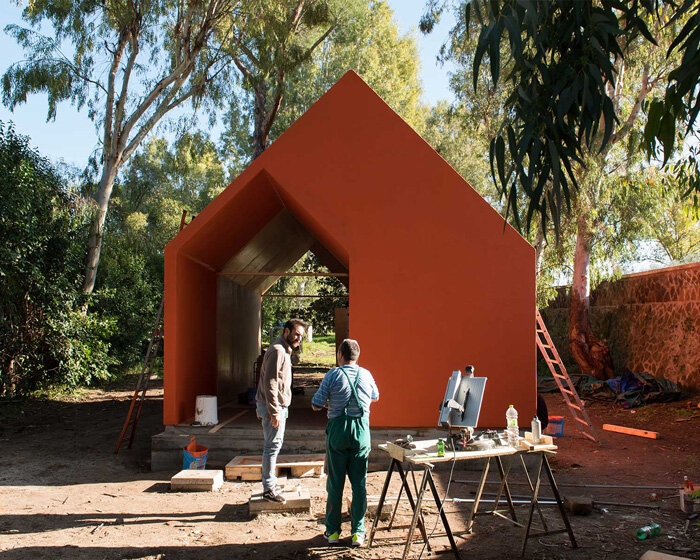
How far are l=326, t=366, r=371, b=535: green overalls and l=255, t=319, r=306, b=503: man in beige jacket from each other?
983 millimetres

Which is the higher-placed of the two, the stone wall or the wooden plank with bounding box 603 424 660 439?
the stone wall

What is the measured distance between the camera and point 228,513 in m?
6.04

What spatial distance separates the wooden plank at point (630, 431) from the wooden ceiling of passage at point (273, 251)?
632 centimetres

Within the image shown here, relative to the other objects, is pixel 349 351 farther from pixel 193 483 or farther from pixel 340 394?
pixel 193 483

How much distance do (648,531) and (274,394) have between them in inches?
140

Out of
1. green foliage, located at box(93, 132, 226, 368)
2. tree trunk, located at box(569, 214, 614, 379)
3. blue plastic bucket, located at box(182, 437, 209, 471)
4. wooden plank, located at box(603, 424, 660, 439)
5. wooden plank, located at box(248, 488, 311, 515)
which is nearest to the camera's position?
wooden plank, located at box(248, 488, 311, 515)

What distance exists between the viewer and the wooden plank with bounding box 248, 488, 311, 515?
5.95m

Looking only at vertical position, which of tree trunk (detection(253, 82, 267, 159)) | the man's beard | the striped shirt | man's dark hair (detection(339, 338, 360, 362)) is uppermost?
tree trunk (detection(253, 82, 267, 159))

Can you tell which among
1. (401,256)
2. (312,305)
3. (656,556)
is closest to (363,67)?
(312,305)

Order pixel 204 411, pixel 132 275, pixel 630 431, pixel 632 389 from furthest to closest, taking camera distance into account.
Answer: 1. pixel 132 275
2. pixel 632 389
3. pixel 630 431
4. pixel 204 411

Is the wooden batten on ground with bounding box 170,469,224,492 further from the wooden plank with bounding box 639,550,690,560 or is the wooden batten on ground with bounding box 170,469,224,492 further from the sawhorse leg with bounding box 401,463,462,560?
the wooden plank with bounding box 639,550,690,560

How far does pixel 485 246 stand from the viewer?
799 cm

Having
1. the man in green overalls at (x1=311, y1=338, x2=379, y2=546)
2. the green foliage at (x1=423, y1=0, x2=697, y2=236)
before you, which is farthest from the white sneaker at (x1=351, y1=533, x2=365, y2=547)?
the green foliage at (x1=423, y1=0, x2=697, y2=236)

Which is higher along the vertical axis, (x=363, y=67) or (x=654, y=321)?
(x=363, y=67)
